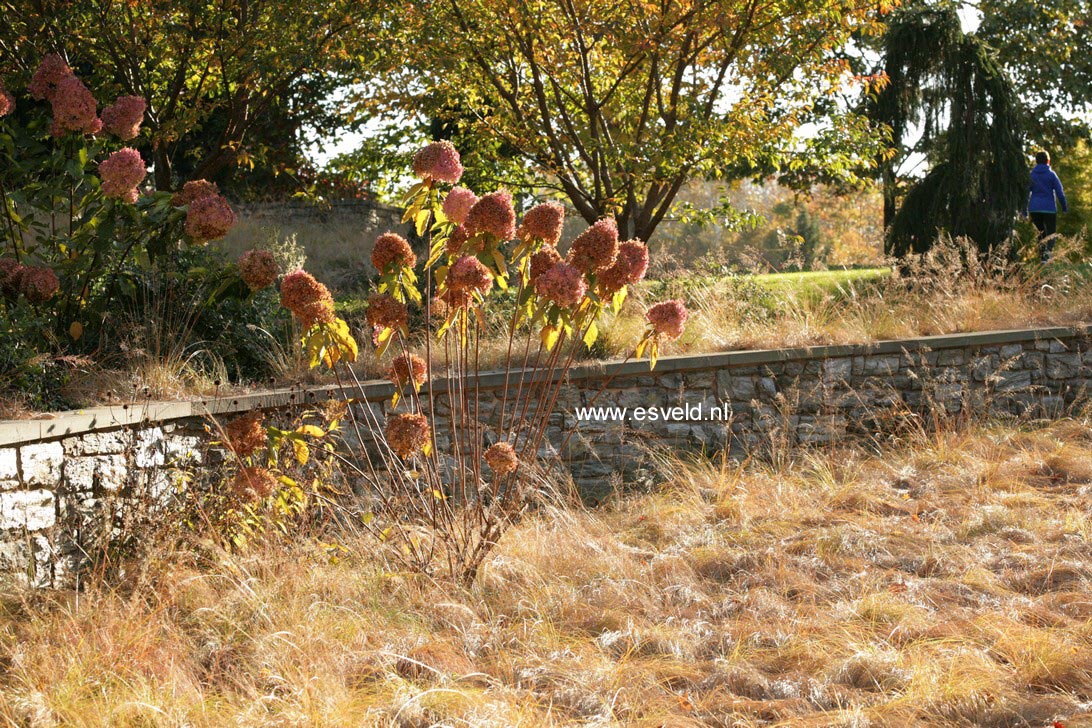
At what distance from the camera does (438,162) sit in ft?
13.0

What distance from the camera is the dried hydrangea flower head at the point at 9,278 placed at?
509 cm

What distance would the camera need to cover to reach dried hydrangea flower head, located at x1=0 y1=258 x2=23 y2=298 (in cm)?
509

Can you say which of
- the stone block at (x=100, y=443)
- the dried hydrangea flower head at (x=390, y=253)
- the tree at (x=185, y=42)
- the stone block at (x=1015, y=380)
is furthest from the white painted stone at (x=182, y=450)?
the stone block at (x=1015, y=380)

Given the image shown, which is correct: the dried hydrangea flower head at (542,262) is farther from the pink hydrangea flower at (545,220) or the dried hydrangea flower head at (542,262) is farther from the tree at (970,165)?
the tree at (970,165)

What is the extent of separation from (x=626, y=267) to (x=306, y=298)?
1241mm

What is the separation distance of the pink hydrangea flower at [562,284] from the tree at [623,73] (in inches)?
160

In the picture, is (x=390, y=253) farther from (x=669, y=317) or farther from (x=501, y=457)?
(x=669, y=317)

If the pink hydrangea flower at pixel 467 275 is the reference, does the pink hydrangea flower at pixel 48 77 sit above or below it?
above

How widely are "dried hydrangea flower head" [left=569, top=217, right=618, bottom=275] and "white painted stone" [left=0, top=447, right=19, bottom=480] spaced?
2326mm

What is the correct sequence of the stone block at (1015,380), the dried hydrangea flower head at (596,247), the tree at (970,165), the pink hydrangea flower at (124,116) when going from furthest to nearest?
the tree at (970,165)
the stone block at (1015,380)
the pink hydrangea flower at (124,116)
the dried hydrangea flower head at (596,247)

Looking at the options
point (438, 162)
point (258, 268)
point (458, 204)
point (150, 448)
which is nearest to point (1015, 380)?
point (458, 204)

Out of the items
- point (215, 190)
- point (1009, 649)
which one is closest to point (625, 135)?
point (215, 190)

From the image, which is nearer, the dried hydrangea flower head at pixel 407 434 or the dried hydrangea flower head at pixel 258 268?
the dried hydrangea flower head at pixel 407 434

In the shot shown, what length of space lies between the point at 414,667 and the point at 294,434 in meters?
1.31
